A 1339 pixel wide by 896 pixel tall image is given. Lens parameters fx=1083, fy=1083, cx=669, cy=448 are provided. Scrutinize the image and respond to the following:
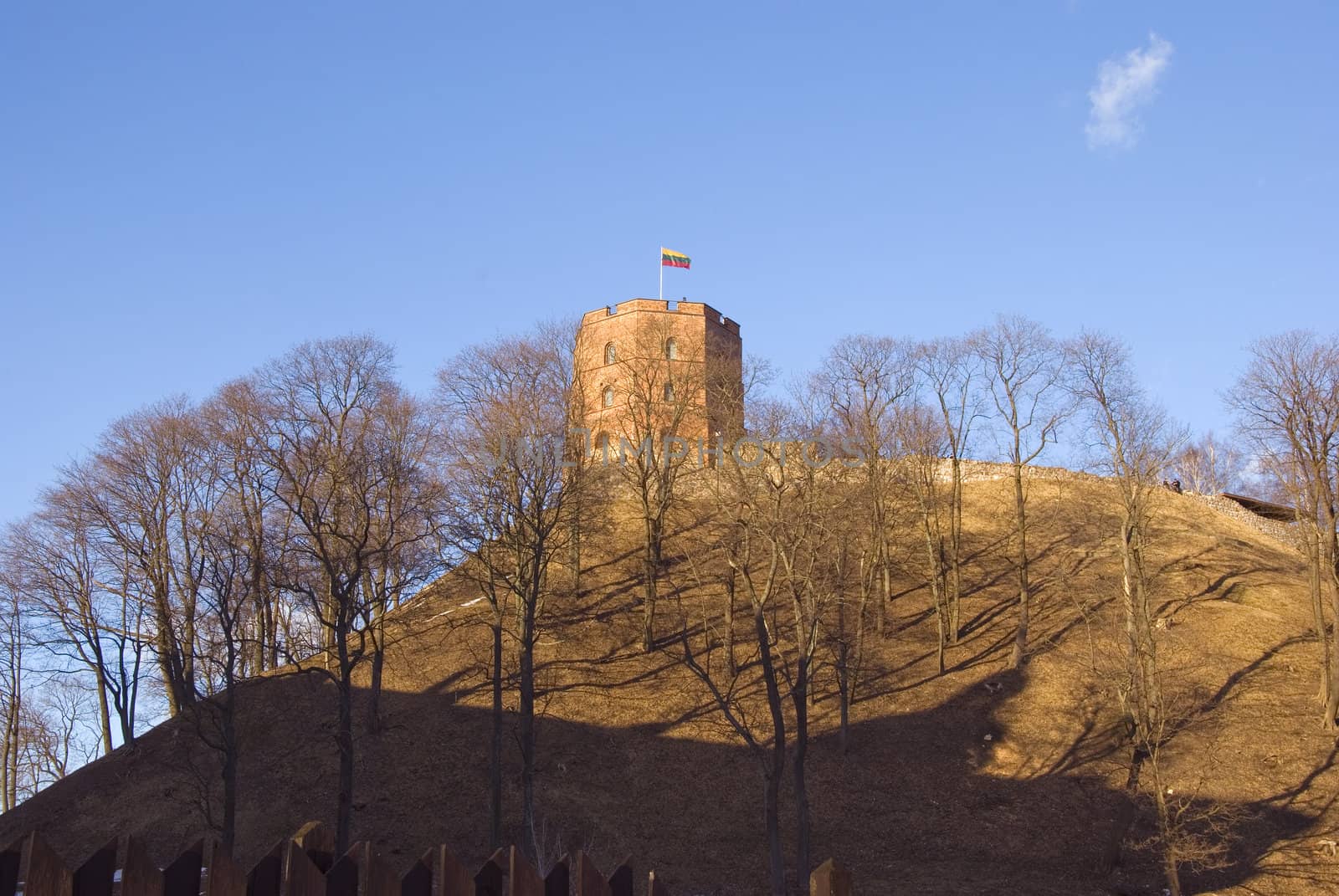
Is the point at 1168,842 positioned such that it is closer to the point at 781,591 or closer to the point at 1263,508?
the point at 781,591

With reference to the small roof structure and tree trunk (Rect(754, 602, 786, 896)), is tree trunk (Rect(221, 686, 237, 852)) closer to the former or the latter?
tree trunk (Rect(754, 602, 786, 896))

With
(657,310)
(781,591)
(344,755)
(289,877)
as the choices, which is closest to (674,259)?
(657,310)

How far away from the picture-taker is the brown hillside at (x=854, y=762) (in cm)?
2303

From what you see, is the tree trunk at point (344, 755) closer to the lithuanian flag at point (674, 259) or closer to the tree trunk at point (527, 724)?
the tree trunk at point (527, 724)

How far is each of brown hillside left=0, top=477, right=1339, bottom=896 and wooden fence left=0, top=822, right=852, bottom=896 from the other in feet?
58.6

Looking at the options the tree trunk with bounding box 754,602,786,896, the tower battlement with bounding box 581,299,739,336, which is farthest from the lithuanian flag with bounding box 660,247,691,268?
the tree trunk with bounding box 754,602,786,896

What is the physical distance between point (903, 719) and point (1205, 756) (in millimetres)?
7382

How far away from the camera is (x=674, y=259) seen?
2132 inches

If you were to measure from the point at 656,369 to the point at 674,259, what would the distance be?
1303 centimetres

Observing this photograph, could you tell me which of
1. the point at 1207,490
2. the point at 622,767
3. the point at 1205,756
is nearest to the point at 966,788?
the point at 1205,756

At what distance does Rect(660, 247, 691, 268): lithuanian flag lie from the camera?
2131 inches

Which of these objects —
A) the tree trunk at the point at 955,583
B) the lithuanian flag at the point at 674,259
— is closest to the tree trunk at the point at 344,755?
the tree trunk at the point at 955,583

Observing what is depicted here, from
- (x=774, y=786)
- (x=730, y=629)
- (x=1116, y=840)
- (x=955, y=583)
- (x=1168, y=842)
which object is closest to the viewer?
(x=1168, y=842)

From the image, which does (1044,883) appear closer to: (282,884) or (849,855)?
(849,855)
